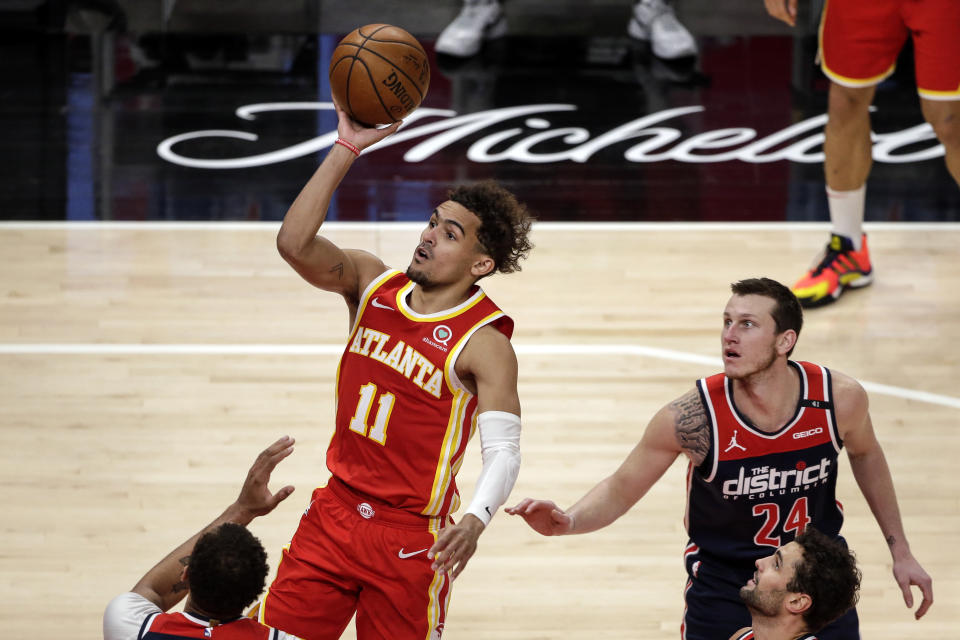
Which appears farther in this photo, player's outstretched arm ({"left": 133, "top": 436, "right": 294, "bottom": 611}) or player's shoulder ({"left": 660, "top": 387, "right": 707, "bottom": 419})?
player's shoulder ({"left": 660, "top": 387, "right": 707, "bottom": 419})

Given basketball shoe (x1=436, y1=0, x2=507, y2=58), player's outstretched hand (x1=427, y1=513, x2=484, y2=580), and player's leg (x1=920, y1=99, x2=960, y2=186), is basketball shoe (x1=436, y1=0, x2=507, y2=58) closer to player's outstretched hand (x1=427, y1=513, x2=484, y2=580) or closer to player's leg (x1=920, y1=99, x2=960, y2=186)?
player's leg (x1=920, y1=99, x2=960, y2=186)

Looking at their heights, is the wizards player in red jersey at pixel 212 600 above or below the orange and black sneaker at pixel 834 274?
above

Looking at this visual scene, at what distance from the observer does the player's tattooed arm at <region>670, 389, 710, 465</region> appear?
379cm

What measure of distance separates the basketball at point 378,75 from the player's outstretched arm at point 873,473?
5.35 feet

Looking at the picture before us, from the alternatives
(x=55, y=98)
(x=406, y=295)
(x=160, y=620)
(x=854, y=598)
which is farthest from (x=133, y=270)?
(x=854, y=598)

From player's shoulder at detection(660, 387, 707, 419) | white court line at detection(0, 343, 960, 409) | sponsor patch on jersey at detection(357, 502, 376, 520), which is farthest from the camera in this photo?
white court line at detection(0, 343, 960, 409)

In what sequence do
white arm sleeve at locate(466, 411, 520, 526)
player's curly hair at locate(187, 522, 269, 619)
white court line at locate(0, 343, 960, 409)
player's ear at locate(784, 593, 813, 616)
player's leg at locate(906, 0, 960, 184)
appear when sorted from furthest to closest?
player's leg at locate(906, 0, 960, 184) → white court line at locate(0, 343, 960, 409) → white arm sleeve at locate(466, 411, 520, 526) → player's ear at locate(784, 593, 813, 616) → player's curly hair at locate(187, 522, 269, 619)

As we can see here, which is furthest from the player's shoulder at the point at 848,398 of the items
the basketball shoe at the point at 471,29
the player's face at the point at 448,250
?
the basketball shoe at the point at 471,29

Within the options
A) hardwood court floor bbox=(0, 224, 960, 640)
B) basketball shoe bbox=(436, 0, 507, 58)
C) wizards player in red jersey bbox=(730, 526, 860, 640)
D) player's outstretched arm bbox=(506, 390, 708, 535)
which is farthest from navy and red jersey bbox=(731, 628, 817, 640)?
basketball shoe bbox=(436, 0, 507, 58)

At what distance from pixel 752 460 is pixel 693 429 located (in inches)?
7.3

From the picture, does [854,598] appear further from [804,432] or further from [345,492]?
[345,492]

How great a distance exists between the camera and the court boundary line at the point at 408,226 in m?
7.85

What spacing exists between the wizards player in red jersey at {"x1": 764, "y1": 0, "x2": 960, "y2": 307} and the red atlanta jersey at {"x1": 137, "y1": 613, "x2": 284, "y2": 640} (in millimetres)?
4476

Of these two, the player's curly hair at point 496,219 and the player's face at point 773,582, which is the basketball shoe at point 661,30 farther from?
the player's face at point 773,582
